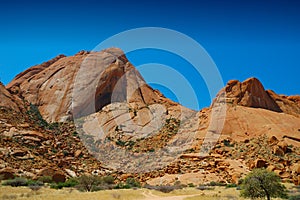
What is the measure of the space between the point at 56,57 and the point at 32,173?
4918cm

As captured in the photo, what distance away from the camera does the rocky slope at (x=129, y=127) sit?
46094mm

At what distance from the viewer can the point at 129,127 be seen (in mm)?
62219

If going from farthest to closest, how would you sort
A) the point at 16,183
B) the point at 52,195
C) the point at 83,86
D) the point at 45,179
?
the point at 83,86, the point at 45,179, the point at 16,183, the point at 52,195

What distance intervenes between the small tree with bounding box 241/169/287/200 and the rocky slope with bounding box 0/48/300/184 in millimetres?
14810

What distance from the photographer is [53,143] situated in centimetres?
5434

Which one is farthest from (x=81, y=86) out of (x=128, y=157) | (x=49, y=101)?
(x=128, y=157)

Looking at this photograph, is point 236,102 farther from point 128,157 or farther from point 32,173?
point 32,173

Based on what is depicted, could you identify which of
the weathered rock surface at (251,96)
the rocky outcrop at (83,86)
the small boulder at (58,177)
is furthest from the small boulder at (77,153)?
the weathered rock surface at (251,96)

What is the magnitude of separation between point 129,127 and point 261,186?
40014 millimetres

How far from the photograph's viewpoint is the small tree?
24031mm

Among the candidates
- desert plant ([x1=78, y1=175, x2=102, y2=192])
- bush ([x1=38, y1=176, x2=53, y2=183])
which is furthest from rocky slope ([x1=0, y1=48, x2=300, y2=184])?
desert plant ([x1=78, y1=175, x2=102, y2=192])

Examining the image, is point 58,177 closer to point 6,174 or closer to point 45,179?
point 45,179

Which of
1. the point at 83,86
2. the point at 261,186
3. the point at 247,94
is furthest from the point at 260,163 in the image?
the point at 83,86

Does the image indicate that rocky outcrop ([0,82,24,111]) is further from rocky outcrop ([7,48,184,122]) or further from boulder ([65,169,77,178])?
boulder ([65,169,77,178])
